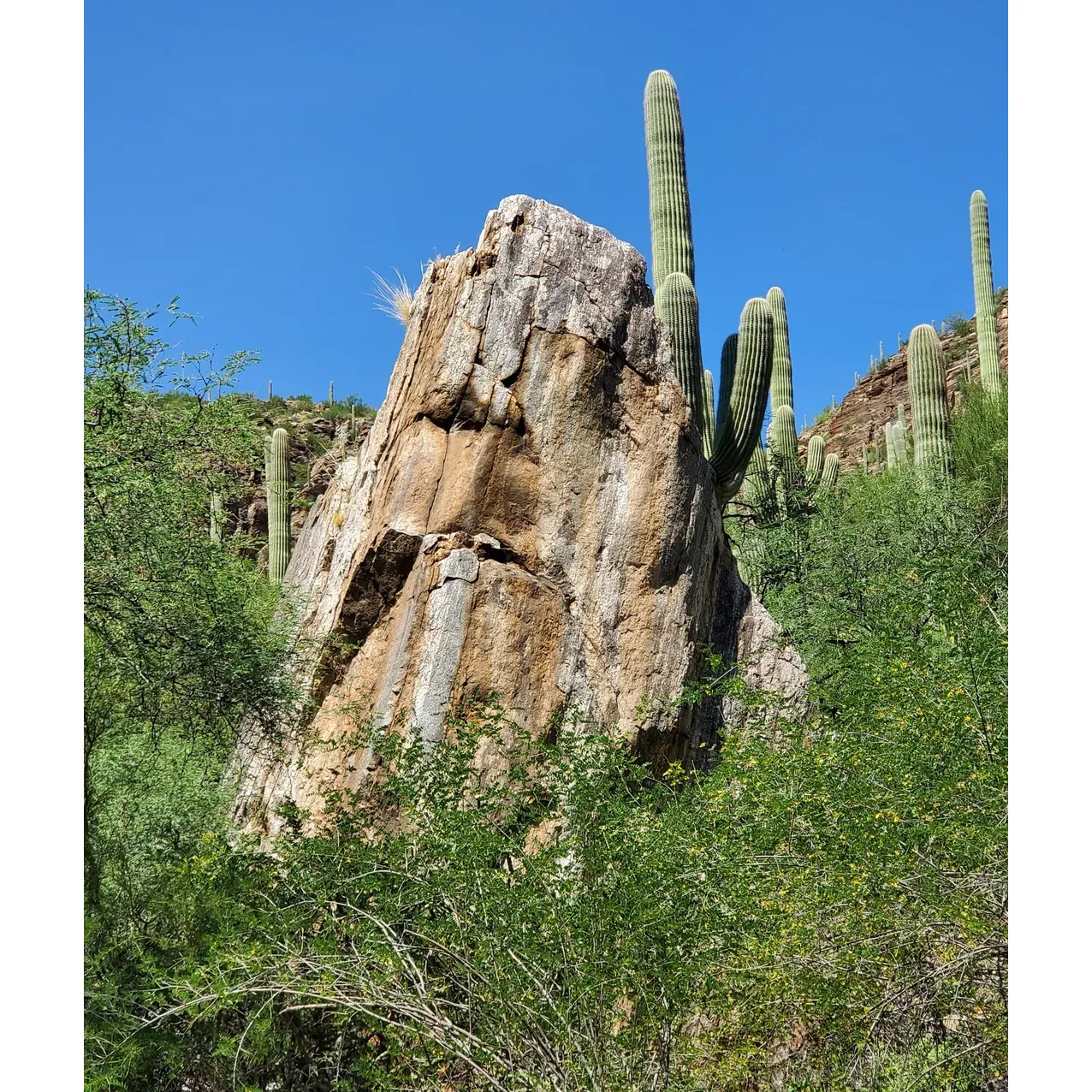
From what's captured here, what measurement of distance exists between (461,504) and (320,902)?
329 centimetres

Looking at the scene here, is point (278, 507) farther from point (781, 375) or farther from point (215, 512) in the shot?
point (781, 375)

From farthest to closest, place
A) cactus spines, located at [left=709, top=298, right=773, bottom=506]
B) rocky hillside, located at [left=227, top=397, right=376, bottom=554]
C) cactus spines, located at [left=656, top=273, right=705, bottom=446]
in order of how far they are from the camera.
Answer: rocky hillside, located at [left=227, top=397, right=376, bottom=554]
cactus spines, located at [left=709, top=298, right=773, bottom=506]
cactus spines, located at [left=656, top=273, right=705, bottom=446]

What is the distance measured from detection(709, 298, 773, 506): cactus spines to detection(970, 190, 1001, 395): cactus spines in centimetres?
886

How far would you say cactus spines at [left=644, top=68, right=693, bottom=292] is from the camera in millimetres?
12898

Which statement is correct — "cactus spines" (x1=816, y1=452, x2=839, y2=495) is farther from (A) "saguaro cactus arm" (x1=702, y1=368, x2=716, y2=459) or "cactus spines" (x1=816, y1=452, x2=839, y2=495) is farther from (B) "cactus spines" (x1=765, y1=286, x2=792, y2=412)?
(A) "saguaro cactus arm" (x1=702, y1=368, x2=716, y2=459)

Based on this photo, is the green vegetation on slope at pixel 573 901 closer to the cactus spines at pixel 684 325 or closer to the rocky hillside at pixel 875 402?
the cactus spines at pixel 684 325

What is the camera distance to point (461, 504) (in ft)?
27.7

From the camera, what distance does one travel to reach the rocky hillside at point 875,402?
30922 mm

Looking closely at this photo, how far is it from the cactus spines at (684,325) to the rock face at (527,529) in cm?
243

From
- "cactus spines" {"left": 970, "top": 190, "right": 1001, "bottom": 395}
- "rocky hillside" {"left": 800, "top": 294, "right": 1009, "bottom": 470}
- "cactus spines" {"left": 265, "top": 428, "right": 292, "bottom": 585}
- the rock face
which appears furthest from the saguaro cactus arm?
"rocky hillside" {"left": 800, "top": 294, "right": 1009, "bottom": 470}

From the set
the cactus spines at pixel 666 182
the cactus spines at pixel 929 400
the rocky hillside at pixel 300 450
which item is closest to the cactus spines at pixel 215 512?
the cactus spines at pixel 666 182

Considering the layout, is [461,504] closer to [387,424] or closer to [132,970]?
[387,424]

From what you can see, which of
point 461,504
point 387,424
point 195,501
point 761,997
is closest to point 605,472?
point 461,504

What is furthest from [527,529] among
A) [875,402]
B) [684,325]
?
[875,402]
